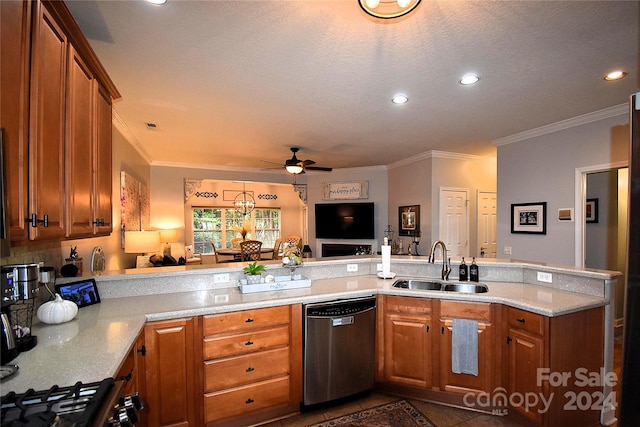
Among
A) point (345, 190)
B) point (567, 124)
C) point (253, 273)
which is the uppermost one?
point (567, 124)

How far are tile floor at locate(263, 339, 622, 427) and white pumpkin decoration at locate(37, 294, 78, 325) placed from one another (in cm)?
151

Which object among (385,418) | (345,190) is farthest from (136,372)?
(345,190)

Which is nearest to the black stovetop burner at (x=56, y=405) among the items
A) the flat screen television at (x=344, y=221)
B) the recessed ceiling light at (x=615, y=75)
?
the recessed ceiling light at (x=615, y=75)

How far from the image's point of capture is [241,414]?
2.10m

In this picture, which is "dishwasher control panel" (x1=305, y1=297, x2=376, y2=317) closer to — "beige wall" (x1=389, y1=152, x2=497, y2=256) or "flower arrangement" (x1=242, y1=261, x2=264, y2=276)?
"flower arrangement" (x1=242, y1=261, x2=264, y2=276)

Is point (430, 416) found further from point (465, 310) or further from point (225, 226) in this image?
point (225, 226)

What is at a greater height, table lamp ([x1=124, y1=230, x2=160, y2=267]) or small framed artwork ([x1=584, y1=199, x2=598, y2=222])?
small framed artwork ([x1=584, y1=199, x2=598, y2=222])

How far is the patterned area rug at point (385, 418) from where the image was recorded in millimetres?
2178

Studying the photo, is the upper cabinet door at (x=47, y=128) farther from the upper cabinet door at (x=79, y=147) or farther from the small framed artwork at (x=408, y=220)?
the small framed artwork at (x=408, y=220)

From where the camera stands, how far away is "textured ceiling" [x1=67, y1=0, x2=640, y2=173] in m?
1.76

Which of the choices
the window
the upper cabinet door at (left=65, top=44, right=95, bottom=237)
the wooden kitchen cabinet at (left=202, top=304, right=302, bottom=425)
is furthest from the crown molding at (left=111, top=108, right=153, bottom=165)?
the window

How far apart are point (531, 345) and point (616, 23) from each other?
2.14 metres

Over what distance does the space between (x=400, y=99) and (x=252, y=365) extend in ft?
9.06

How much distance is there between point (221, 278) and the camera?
101 inches
